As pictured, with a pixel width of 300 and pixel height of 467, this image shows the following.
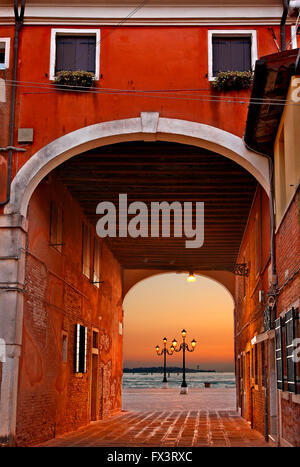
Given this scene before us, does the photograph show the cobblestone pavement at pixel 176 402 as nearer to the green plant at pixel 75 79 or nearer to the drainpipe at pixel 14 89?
the drainpipe at pixel 14 89

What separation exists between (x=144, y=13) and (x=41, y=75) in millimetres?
2247

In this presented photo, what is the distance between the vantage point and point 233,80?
12211 mm

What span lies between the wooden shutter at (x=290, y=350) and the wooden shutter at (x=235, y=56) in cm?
502

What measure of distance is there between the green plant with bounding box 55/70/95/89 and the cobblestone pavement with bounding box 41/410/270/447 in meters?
6.68

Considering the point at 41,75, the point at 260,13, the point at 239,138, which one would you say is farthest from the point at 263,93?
the point at 41,75

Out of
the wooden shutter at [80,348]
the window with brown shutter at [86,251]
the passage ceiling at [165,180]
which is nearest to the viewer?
the passage ceiling at [165,180]

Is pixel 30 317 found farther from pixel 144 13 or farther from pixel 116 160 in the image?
pixel 144 13

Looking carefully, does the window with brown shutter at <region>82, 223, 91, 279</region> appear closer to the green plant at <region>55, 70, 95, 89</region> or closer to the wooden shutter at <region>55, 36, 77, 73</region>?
the wooden shutter at <region>55, 36, 77, 73</region>

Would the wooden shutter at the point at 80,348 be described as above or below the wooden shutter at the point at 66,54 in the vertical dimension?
below

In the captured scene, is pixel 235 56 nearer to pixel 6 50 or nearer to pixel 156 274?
pixel 6 50

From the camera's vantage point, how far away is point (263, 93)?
32.9 ft

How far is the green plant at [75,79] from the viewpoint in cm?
1231

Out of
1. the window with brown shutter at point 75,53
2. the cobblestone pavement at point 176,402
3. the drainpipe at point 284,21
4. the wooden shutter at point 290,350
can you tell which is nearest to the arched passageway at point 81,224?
the window with brown shutter at point 75,53

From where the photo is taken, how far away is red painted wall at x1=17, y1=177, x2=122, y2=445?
39.8 feet
